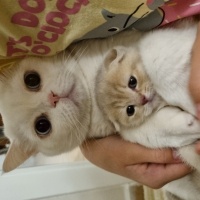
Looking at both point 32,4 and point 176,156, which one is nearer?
point 32,4

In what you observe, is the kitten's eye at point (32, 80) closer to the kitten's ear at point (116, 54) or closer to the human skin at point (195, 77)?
the kitten's ear at point (116, 54)

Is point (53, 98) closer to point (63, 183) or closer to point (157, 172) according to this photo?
point (157, 172)

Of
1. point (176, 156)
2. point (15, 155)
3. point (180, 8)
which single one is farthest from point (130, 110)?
point (15, 155)

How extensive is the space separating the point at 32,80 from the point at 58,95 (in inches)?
3.1

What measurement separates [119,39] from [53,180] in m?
0.93

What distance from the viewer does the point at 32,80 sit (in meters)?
0.92

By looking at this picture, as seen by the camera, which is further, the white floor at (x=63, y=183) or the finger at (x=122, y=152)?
the white floor at (x=63, y=183)

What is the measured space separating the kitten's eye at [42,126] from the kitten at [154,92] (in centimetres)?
15

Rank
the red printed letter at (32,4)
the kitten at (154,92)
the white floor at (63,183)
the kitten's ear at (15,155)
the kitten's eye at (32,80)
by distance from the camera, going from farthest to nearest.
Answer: the white floor at (63,183)
the kitten's ear at (15,155)
the kitten's eye at (32,80)
the kitten at (154,92)
the red printed letter at (32,4)

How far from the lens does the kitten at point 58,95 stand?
90cm

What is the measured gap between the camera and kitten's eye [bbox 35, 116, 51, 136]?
94 cm

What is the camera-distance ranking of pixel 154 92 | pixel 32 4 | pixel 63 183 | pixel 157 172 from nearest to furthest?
pixel 32 4
pixel 154 92
pixel 157 172
pixel 63 183

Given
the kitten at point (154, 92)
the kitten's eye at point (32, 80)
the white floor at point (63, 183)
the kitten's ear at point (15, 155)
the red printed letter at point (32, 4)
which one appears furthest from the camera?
the white floor at point (63, 183)

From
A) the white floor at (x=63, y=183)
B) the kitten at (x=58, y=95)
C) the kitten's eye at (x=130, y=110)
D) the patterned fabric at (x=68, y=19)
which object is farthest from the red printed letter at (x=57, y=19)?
the white floor at (x=63, y=183)
